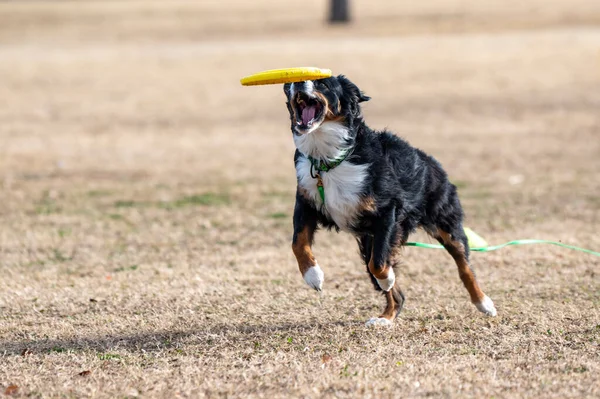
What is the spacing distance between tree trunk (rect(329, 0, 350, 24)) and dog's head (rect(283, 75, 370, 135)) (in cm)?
2520

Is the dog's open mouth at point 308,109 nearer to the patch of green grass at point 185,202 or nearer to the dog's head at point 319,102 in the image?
the dog's head at point 319,102

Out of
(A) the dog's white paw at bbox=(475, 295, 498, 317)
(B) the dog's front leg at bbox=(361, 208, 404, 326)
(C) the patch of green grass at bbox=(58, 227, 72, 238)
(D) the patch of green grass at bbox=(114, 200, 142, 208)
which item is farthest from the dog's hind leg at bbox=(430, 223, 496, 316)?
(D) the patch of green grass at bbox=(114, 200, 142, 208)

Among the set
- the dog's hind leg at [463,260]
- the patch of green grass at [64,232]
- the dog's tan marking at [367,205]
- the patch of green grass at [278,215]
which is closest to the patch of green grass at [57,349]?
the dog's tan marking at [367,205]

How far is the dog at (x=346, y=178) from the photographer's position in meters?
5.41

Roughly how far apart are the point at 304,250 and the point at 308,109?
32.7 inches

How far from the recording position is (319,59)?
21766 millimetres

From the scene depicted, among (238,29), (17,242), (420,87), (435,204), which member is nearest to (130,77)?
(420,87)

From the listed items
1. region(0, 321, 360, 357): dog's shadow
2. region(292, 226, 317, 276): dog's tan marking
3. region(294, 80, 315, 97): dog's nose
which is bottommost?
region(0, 321, 360, 357): dog's shadow

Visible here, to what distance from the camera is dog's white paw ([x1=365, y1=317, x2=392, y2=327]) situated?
608 cm

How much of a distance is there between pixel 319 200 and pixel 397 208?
0.50 meters

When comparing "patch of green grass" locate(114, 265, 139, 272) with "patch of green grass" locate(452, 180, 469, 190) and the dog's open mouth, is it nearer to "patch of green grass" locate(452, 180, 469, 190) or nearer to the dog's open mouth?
the dog's open mouth

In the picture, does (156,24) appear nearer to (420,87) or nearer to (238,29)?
(238,29)

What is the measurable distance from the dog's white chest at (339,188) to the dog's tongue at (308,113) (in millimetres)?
337

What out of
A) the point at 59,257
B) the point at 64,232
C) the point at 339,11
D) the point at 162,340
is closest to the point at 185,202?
the point at 64,232
